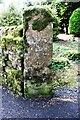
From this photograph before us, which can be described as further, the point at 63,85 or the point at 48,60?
the point at 63,85

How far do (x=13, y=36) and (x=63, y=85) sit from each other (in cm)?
165

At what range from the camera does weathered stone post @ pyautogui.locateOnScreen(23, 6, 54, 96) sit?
5922 mm

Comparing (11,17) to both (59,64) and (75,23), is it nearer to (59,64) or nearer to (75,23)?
(75,23)

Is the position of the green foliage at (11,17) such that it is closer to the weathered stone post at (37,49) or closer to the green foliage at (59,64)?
the green foliage at (59,64)

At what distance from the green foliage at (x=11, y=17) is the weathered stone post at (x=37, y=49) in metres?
6.91

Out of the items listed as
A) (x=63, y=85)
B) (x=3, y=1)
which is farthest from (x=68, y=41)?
(x=63, y=85)

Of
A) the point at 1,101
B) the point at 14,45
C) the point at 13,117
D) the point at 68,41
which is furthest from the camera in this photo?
the point at 68,41

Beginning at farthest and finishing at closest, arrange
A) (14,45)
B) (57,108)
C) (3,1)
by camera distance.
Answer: (3,1) → (14,45) → (57,108)

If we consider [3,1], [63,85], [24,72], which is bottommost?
[63,85]

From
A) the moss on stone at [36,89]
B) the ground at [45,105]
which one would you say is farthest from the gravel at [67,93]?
the moss on stone at [36,89]

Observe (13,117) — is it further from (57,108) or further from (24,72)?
(24,72)

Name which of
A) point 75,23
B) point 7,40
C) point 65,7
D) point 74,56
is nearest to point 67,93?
point 7,40

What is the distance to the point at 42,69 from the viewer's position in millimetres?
6070

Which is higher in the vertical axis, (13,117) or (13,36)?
(13,36)
